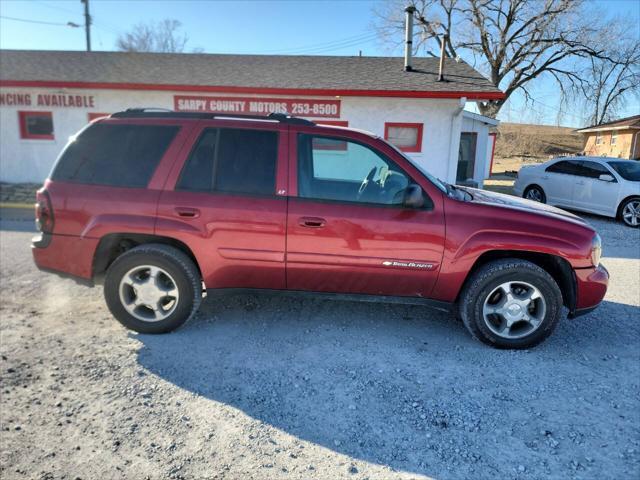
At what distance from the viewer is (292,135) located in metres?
3.85

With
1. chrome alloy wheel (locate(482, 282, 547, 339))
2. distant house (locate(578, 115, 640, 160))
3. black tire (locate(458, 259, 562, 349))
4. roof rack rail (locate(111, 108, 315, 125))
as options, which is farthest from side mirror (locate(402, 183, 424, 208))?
distant house (locate(578, 115, 640, 160))

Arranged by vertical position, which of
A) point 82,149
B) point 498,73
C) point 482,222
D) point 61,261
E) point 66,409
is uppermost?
point 498,73

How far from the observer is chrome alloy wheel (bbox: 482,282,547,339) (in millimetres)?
3732

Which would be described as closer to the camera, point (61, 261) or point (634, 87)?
point (61, 261)

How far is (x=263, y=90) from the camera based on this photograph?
11438 mm

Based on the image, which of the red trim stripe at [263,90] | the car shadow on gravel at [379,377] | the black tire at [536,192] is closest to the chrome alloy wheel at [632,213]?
the black tire at [536,192]

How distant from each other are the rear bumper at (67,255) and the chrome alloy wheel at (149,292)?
1.26ft

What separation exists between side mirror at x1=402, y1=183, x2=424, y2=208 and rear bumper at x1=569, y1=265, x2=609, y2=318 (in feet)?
4.96

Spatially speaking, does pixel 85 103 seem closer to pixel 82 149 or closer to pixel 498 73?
pixel 82 149

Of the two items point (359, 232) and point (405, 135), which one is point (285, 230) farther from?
point (405, 135)

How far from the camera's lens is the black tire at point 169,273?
3.80m

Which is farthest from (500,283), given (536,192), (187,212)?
(536,192)

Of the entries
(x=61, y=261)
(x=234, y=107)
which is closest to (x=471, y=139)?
(x=234, y=107)

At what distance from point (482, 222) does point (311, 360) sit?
1828mm
